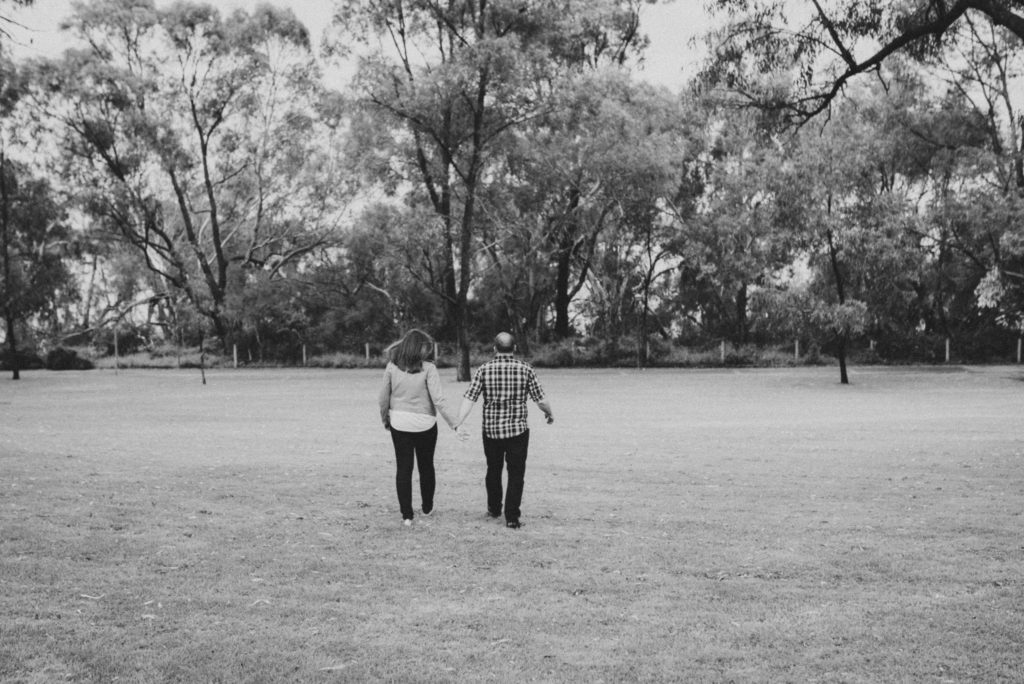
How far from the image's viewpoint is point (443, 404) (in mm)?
8312

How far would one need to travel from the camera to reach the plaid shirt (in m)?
8.39

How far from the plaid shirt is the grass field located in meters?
0.97

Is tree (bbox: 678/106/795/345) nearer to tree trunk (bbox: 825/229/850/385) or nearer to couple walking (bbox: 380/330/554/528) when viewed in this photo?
tree trunk (bbox: 825/229/850/385)

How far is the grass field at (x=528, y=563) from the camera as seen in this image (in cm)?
505

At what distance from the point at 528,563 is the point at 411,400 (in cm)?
202

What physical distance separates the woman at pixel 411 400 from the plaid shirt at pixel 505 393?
36cm

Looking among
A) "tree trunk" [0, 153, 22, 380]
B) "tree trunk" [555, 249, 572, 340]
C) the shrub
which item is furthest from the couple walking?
the shrub

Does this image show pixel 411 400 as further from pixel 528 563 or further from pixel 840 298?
pixel 840 298

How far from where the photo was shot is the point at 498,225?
1626 inches

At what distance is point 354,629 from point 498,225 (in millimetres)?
36487

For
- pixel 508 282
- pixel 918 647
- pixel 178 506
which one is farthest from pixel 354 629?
pixel 508 282

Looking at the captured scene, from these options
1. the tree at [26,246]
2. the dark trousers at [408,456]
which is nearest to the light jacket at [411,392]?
the dark trousers at [408,456]

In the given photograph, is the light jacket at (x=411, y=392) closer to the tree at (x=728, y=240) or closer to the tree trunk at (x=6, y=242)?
the tree at (x=728, y=240)

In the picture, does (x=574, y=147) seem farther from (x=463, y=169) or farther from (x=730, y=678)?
(x=730, y=678)
